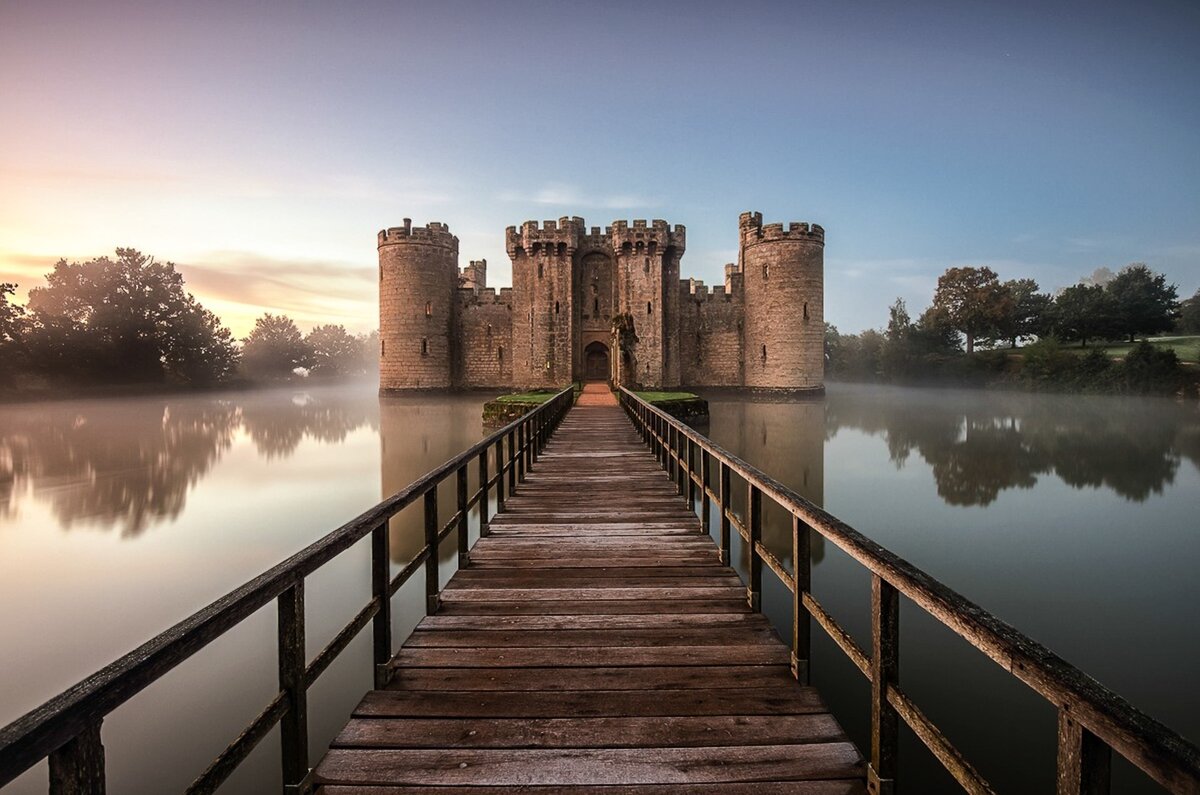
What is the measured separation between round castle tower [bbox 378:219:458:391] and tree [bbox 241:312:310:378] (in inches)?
1578

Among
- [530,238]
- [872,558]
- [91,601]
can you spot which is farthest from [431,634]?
[530,238]

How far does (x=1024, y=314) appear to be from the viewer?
155 feet

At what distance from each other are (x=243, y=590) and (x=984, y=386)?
5353cm

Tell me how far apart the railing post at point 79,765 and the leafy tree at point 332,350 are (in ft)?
272

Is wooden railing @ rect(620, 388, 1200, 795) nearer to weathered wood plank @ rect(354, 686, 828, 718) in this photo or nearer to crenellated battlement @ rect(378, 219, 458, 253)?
weathered wood plank @ rect(354, 686, 828, 718)

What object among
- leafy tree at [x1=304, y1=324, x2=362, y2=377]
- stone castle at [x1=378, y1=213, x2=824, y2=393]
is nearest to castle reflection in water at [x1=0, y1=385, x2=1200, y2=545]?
stone castle at [x1=378, y1=213, x2=824, y2=393]

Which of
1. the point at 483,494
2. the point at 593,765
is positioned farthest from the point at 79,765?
the point at 483,494

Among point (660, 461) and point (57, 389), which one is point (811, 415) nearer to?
point (660, 461)

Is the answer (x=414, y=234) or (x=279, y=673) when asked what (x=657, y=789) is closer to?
(x=279, y=673)

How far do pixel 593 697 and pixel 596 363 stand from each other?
115 feet

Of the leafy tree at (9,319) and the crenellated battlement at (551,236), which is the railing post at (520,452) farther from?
the leafy tree at (9,319)

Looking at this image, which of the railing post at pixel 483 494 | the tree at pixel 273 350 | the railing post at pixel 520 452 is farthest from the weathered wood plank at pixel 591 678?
the tree at pixel 273 350

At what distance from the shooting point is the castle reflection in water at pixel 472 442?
43.4ft

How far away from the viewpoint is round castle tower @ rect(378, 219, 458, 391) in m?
36.1
